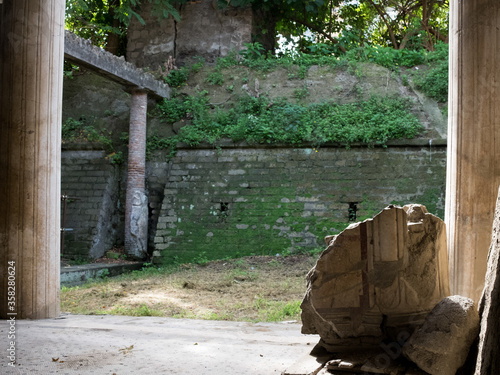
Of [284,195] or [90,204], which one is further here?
[90,204]

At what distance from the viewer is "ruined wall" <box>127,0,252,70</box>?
13742mm

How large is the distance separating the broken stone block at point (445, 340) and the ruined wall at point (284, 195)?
7.57 metres

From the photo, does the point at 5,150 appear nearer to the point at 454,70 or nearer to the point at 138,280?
the point at 454,70

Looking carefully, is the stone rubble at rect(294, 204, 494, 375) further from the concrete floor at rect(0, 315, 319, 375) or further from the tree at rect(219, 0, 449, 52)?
the tree at rect(219, 0, 449, 52)

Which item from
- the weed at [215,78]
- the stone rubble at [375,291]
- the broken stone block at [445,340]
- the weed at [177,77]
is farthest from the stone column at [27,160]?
the weed at [177,77]

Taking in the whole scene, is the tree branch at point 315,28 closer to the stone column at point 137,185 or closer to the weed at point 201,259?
the stone column at point 137,185

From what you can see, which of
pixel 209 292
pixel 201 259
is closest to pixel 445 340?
pixel 209 292

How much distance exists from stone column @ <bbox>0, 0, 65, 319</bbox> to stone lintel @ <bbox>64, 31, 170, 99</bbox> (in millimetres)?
4695

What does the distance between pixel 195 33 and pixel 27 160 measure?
10.5 m

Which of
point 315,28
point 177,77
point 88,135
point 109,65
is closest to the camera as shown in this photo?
point 109,65

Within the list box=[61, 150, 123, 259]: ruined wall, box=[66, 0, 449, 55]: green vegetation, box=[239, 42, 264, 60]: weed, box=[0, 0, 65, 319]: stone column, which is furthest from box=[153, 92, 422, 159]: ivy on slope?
box=[0, 0, 65, 319]: stone column

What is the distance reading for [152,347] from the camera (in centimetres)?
322

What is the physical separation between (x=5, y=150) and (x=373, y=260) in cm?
321

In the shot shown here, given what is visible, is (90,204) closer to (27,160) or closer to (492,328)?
(27,160)
